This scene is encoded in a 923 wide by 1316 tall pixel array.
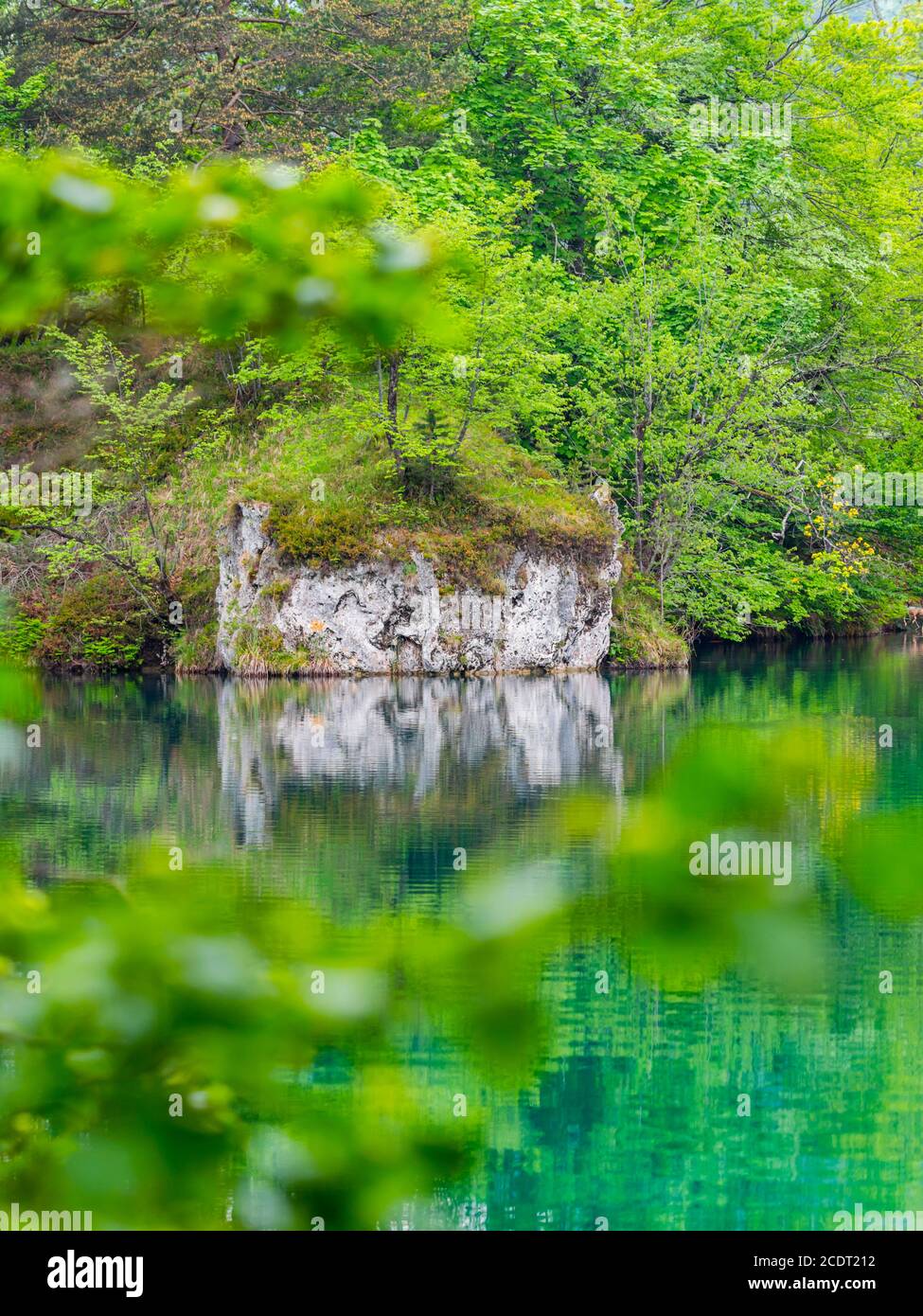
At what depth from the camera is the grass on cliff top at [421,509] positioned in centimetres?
2433

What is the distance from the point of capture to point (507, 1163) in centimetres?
610

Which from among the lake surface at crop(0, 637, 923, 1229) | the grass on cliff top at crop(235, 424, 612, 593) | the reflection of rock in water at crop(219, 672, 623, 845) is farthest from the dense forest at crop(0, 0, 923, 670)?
the lake surface at crop(0, 637, 923, 1229)

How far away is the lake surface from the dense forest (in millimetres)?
3437

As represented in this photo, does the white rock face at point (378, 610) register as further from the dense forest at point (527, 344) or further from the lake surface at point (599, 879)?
the lake surface at point (599, 879)

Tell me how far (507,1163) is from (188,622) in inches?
822

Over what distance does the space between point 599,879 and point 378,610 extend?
2284 centimetres

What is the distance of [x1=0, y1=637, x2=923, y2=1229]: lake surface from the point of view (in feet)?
4.28

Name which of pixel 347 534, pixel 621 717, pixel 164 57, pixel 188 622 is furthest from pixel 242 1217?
pixel 164 57

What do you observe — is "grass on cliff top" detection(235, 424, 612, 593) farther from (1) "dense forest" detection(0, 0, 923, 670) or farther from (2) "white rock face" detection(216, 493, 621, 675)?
(2) "white rock face" detection(216, 493, 621, 675)

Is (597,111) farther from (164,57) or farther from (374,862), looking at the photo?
(374,862)

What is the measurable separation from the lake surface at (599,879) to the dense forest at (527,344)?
344cm

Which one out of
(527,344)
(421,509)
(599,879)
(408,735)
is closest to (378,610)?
(421,509)

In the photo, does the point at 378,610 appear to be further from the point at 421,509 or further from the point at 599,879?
the point at 599,879
